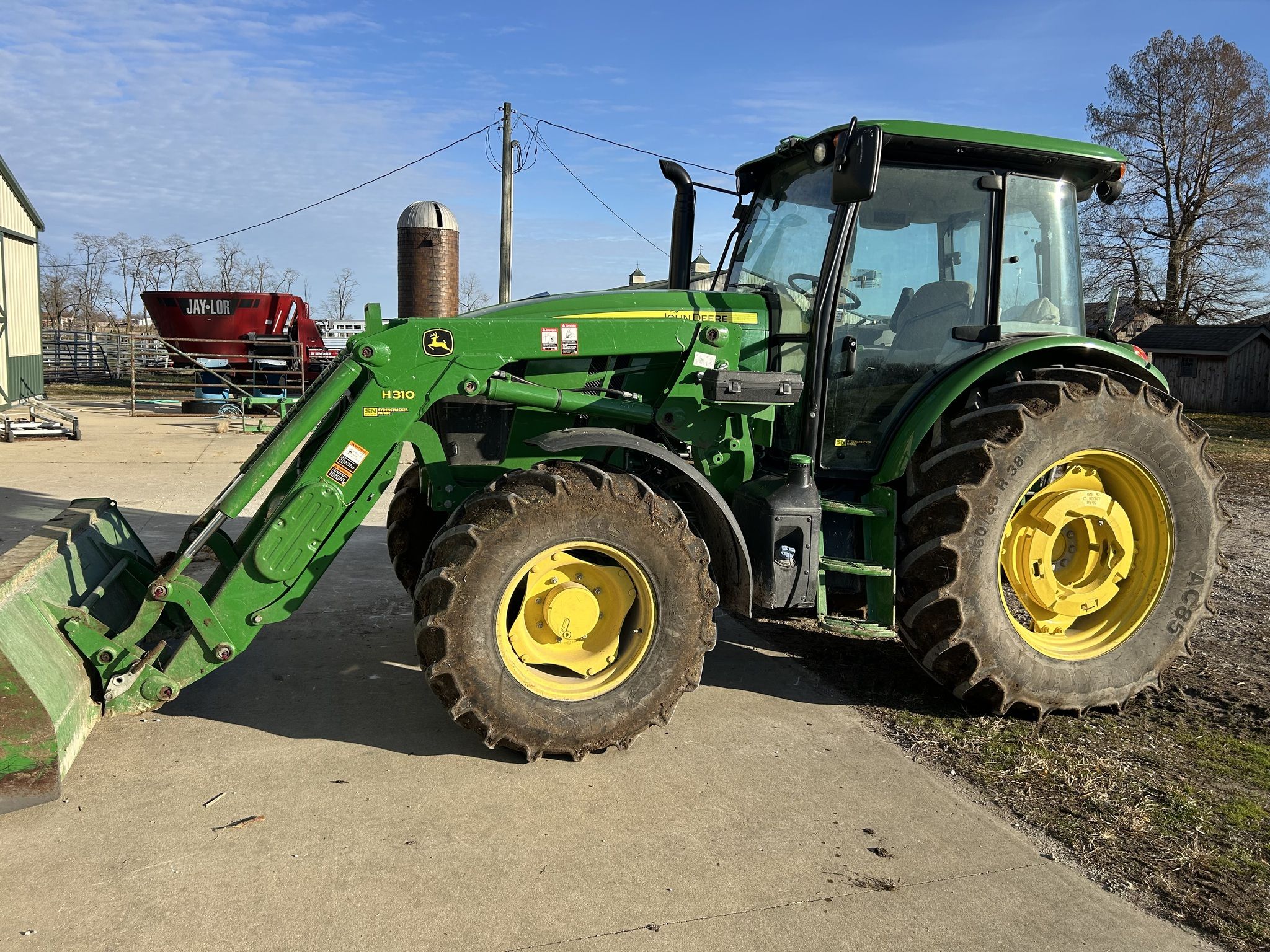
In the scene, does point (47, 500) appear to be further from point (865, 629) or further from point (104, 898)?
point (865, 629)

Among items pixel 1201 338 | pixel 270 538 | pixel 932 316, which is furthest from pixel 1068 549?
pixel 1201 338

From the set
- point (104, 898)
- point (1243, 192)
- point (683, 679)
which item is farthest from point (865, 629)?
point (1243, 192)

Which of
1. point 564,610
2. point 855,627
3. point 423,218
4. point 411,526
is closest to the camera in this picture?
point 564,610

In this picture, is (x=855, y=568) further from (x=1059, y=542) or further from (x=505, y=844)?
(x=505, y=844)

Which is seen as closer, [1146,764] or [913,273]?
[1146,764]

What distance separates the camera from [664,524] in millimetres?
3883

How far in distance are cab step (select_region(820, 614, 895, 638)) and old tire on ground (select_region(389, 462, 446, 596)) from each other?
2.18 metres

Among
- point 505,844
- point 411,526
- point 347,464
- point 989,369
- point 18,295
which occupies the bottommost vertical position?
point 505,844

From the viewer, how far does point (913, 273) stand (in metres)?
4.63

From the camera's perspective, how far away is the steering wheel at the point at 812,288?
4516 millimetres

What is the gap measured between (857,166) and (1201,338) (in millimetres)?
33653

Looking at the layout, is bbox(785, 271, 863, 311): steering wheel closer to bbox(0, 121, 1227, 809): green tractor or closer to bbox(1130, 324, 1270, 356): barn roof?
bbox(0, 121, 1227, 809): green tractor

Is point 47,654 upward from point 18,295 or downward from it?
downward

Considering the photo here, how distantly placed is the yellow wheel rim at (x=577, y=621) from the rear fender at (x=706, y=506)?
0.43 m
